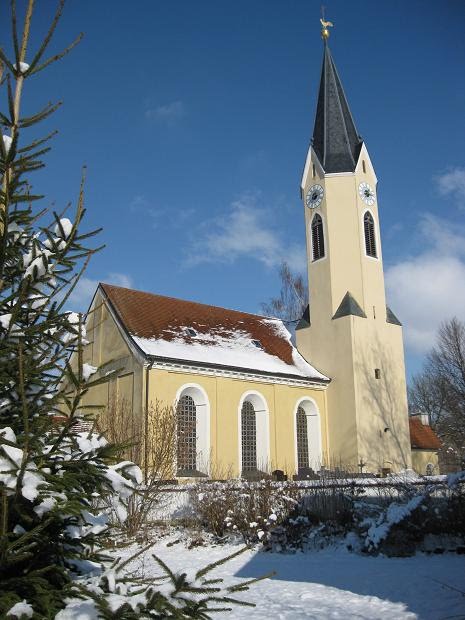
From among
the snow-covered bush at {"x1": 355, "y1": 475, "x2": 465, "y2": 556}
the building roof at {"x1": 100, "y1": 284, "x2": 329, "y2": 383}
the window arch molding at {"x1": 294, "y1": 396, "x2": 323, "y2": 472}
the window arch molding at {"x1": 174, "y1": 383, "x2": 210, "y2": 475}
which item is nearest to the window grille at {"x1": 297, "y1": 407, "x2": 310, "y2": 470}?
the window arch molding at {"x1": 294, "y1": 396, "x2": 323, "y2": 472}

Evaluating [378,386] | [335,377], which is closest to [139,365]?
[335,377]

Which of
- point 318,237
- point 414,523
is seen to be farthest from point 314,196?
point 414,523

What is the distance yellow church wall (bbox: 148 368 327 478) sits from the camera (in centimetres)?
2408

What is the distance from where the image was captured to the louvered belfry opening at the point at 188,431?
23391 millimetres

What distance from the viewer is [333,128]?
113 ft

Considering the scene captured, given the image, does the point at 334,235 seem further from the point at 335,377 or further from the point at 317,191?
the point at 335,377

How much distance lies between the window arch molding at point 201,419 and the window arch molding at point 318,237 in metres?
11.0

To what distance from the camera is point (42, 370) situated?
3.96m

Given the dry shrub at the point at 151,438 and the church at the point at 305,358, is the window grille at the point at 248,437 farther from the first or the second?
the dry shrub at the point at 151,438

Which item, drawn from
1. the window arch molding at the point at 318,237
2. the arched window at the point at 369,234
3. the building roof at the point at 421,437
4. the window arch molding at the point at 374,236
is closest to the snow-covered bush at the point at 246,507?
the window arch molding at the point at 318,237

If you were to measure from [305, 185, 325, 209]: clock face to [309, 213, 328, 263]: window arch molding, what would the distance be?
645 millimetres

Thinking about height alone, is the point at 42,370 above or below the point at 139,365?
below

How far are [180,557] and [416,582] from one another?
A: 5.69m

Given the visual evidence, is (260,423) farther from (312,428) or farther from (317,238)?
(317,238)
